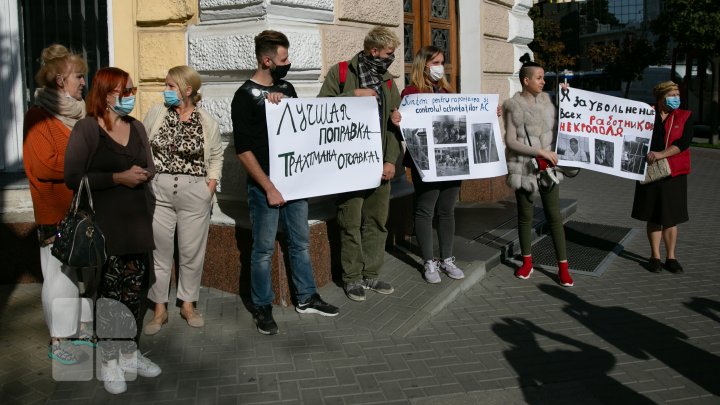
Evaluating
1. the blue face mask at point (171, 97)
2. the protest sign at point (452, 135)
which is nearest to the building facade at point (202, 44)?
the protest sign at point (452, 135)

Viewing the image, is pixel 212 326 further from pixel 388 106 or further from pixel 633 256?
pixel 633 256

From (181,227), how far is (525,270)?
3.24 metres

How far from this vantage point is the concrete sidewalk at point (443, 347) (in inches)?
164

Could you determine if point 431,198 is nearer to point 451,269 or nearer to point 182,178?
point 451,269

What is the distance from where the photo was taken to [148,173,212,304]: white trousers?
5.02m

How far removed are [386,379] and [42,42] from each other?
4700 millimetres

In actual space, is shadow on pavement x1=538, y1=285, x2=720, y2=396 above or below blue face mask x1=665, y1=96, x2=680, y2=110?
below

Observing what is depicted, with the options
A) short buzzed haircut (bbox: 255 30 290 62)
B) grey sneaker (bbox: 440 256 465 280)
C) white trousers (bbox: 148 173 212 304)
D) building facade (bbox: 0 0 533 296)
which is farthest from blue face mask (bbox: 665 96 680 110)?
→ white trousers (bbox: 148 173 212 304)

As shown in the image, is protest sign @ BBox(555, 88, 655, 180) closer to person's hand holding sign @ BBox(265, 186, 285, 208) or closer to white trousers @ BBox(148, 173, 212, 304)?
person's hand holding sign @ BBox(265, 186, 285, 208)

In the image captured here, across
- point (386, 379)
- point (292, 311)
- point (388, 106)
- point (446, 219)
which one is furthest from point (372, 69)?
point (386, 379)

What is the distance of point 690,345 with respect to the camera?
4969 millimetres

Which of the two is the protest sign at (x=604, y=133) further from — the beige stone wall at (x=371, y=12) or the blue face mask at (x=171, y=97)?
the blue face mask at (x=171, y=97)

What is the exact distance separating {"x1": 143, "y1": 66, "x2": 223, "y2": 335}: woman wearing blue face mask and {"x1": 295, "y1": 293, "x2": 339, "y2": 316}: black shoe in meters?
0.77

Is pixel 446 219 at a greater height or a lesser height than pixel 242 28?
lesser
